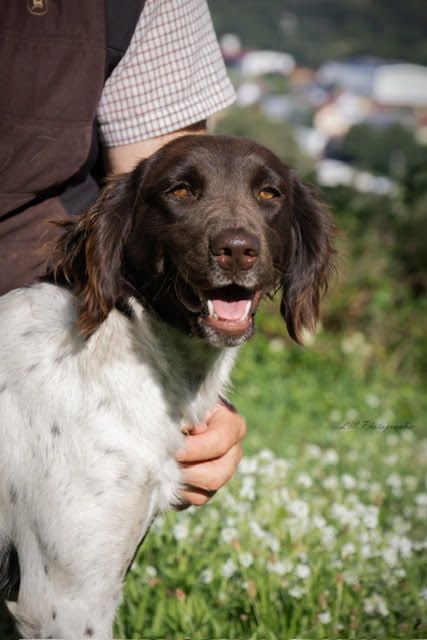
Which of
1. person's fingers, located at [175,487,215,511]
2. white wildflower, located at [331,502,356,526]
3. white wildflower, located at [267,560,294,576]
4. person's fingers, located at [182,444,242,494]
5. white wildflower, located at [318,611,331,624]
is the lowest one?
white wildflower, located at [331,502,356,526]

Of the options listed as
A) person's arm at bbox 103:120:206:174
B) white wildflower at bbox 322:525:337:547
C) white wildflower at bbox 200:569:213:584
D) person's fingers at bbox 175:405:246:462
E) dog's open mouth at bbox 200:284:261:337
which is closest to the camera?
dog's open mouth at bbox 200:284:261:337

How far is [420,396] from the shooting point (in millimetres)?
6594

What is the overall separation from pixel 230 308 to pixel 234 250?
0.20 meters

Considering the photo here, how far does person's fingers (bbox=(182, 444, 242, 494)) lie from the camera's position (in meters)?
2.65

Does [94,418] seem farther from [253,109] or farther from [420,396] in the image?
[253,109]

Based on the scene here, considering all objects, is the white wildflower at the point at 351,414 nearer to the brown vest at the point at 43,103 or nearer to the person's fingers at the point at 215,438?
the person's fingers at the point at 215,438

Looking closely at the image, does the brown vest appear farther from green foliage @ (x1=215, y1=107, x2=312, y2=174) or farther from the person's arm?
green foliage @ (x1=215, y1=107, x2=312, y2=174)

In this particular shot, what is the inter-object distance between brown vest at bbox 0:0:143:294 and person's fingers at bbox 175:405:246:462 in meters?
0.61

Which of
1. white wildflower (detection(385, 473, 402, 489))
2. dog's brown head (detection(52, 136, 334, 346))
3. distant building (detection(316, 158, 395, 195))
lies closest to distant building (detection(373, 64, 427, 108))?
distant building (detection(316, 158, 395, 195))

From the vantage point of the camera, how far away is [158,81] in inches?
116

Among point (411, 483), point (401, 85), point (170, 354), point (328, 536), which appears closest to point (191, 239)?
point (170, 354)

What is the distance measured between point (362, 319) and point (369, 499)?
10.2ft

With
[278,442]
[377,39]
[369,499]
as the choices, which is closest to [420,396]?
[278,442]

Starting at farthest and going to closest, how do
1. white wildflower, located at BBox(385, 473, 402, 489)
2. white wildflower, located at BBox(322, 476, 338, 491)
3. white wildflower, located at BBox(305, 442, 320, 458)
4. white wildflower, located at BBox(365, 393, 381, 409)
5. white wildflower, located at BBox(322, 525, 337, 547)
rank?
white wildflower, located at BBox(365, 393, 381, 409) → white wildflower, located at BBox(305, 442, 320, 458) → white wildflower, located at BBox(385, 473, 402, 489) → white wildflower, located at BBox(322, 476, 338, 491) → white wildflower, located at BBox(322, 525, 337, 547)
